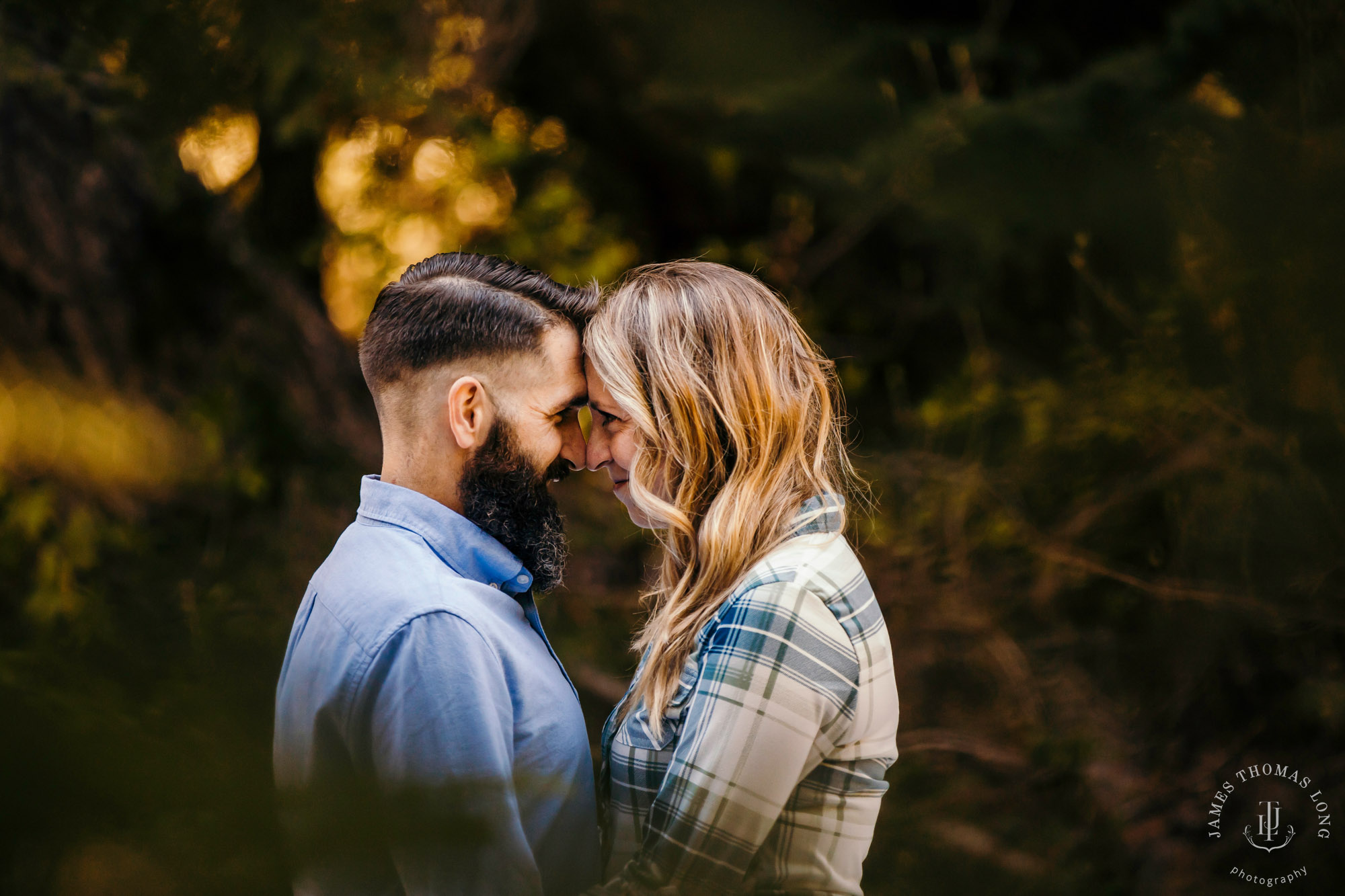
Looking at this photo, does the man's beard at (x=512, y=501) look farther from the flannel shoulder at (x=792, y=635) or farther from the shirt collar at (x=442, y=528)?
the flannel shoulder at (x=792, y=635)

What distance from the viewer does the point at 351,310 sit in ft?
13.9

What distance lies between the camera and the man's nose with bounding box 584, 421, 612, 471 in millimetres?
1649

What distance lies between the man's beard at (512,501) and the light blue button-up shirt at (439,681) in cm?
4

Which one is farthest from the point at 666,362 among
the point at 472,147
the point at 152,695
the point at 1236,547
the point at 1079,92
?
the point at 472,147

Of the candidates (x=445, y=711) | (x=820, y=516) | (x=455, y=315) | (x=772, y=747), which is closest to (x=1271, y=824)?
(x=820, y=516)

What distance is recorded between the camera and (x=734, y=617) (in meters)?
1.30

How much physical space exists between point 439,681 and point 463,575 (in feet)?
1.01

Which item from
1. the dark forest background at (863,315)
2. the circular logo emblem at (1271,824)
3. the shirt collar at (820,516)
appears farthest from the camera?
the circular logo emblem at (1271,824)

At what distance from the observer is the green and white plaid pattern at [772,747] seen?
121 cm

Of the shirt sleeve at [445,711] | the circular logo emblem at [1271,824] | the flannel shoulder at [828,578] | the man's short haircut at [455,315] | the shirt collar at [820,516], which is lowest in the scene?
the circular logo emblem at [1271,824]

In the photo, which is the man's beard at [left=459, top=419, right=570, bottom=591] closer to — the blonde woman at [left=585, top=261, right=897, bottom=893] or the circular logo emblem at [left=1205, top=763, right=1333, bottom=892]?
the blonde woman at [left=585, top=261, right=897, bottom=893]

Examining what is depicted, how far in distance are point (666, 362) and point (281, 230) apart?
331cm

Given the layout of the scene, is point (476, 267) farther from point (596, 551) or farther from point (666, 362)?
point (596, 551)

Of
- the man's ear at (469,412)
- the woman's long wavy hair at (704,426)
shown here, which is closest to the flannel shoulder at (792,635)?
the woman's long wavy hair at (704,426)
